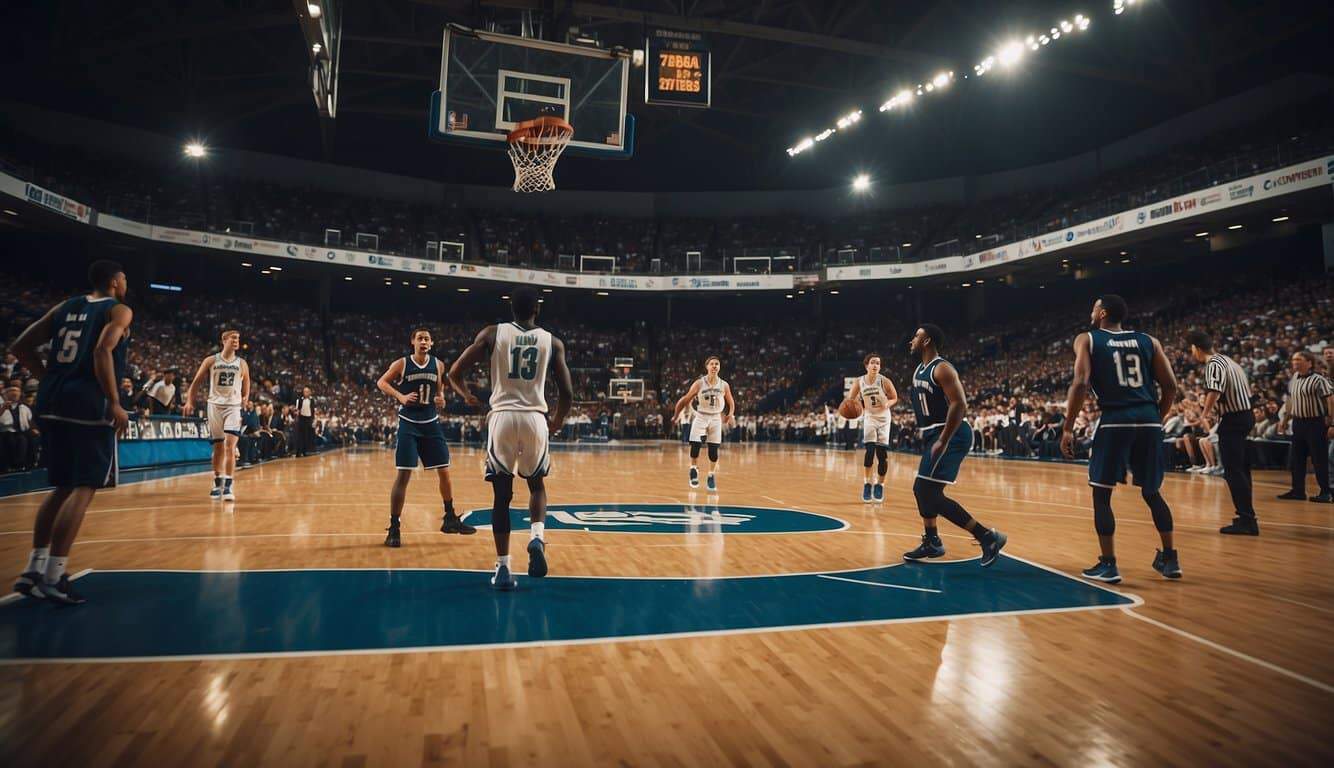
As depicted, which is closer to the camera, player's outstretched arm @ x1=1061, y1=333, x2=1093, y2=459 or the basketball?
player's outstretched arm @ x1=1061, y1=333, x2=1093, y2=459

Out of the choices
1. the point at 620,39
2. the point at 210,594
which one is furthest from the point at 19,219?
the point at 210,594

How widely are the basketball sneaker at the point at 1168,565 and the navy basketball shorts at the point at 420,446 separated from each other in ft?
18.9

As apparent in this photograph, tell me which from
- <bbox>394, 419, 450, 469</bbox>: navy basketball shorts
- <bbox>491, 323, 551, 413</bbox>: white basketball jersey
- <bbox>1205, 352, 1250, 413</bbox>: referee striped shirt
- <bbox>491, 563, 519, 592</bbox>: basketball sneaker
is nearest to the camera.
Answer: <bbox>491, 563, 519, 592</bbox>: basketball sneaker

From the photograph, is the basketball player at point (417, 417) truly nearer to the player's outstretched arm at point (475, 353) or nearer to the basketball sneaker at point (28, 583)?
the player's outstretched arm at point (475, 353)

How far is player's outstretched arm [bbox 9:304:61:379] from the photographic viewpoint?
4.32 metres

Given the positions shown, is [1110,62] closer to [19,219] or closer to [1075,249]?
[1075,249]

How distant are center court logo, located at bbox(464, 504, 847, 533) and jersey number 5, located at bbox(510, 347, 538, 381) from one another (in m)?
2.91

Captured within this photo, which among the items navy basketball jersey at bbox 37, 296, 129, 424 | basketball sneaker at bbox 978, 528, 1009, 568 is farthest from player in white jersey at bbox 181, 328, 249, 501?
basketball sneaker at bbox 978, 528, 1009, 568

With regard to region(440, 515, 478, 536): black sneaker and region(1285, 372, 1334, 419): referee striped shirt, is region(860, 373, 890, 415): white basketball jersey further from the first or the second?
region(440, 515, 478, 536): black sneaker

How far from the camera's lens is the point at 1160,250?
96.7 feet

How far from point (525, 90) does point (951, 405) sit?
1213 centimetres

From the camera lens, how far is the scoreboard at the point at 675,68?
57.2 ft

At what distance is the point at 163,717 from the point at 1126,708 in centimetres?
366

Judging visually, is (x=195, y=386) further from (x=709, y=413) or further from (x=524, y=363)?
(x=709, y=413)
